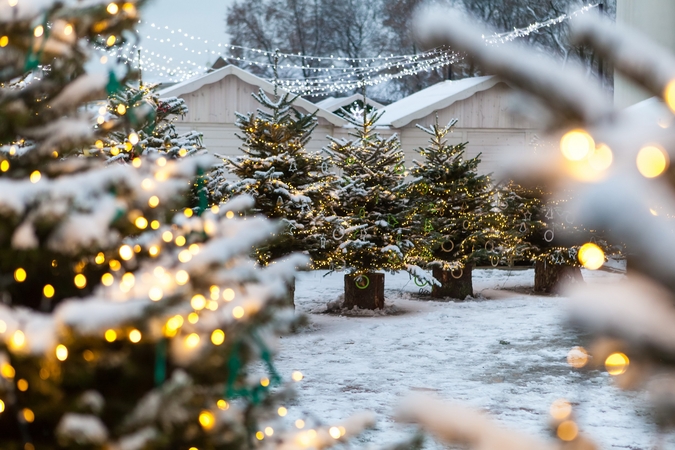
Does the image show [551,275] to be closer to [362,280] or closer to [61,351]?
[362,280]

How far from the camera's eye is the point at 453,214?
13211 mm

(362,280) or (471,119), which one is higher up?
(471,119)

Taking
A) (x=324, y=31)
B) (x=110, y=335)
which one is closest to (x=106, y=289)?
(x=110, y=335)

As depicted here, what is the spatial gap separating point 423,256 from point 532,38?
65.5 ft

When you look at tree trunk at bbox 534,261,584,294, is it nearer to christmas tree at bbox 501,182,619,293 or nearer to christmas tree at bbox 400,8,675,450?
christmas tree at bbox 501,182,619,293

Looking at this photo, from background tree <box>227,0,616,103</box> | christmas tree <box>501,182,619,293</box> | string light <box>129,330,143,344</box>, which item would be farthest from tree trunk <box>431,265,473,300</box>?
background tree <box>227,0,616,103</box>

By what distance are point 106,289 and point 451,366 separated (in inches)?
280

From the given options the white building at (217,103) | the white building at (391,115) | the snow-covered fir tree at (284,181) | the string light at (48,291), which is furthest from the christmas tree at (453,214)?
the string light at (48,291)

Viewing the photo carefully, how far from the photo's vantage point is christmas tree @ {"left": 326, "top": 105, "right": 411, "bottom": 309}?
11344 mm

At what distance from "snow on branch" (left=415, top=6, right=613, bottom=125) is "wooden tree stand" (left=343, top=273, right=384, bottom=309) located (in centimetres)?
1107

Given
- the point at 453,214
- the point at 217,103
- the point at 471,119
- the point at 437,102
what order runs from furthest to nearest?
the point at 471,119, the point at 437,102, the point at 217,103, the point at 453,214

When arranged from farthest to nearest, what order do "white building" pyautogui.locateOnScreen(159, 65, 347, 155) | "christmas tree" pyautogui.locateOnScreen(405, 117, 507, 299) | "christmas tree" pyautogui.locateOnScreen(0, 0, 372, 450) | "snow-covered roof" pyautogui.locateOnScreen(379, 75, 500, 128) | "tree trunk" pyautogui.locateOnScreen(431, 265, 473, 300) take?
"snow-covered roof" pyautogui.locateOnScreen(379, 75, 500, 128), "white building" pyautogui.locateOnScreen(159, 65, 347, 155), "tree trunk" pyautogui.locateOnScreen(431, 265, 473, 300), "christmas tree" pyautogui.locateOnScreen(405, 117, 507, 299), "christmas tree" pyautogui.locateOnScreen(0, 0, 372, 450)

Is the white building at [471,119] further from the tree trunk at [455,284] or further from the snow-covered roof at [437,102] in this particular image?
the tree trunk at [455,284]

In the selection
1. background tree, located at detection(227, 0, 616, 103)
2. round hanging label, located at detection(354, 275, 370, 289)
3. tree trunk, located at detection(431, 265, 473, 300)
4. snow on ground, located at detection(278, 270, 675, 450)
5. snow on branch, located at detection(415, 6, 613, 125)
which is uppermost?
background tree, located at detection(227, 0, 616, 103)
